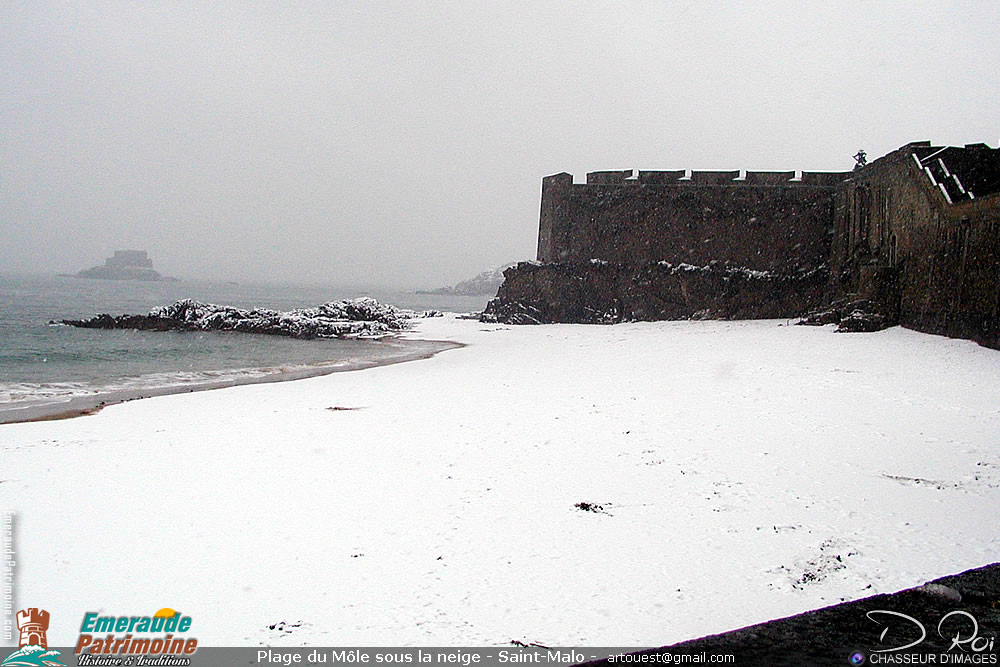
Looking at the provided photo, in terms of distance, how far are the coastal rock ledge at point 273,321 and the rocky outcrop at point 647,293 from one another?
19.7ft

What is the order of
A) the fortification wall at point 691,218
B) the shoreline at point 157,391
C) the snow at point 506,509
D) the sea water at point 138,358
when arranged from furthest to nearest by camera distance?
the fortification wall at point 691,218 < the sea water at point 138,358 < the shoreline at point 157,391 < the snow at point 506,509

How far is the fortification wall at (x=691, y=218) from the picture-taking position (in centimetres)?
2750

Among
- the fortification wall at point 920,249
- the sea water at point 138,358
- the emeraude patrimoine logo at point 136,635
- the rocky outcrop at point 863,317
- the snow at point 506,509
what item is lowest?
the sea water at point 138,358

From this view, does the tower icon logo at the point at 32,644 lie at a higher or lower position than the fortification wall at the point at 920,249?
lower

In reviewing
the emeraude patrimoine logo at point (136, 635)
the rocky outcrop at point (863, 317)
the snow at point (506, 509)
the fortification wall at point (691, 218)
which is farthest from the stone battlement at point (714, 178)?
the emeraude patrimoine logo at point (136, 635)

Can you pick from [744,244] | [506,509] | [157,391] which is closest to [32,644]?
[506,509]

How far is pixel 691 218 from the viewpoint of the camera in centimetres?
2894

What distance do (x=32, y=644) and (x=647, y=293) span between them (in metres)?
27.4

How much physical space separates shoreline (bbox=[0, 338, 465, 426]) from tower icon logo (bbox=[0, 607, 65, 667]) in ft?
23.6

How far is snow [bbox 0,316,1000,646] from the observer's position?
12.6 feet

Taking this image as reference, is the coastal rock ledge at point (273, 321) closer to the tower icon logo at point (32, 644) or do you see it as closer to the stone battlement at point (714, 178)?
the stone battlement at point (714, 178)

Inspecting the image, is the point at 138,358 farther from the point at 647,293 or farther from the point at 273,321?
the point at 647,293

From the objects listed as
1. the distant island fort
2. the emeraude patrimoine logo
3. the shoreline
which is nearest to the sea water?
the shoreline

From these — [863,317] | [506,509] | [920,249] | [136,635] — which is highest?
[920,249]
